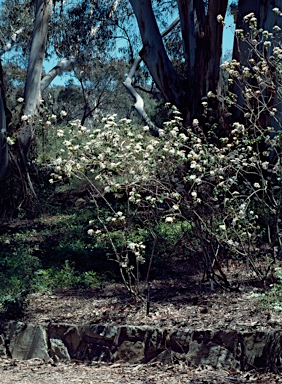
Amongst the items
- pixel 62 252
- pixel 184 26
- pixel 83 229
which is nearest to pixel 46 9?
pixel 184 26

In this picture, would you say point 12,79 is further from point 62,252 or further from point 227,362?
point 227,362

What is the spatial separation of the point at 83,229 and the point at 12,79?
16758 mm

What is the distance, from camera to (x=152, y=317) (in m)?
4.70

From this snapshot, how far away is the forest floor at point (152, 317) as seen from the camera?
4.07 metres

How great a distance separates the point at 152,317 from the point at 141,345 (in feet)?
1.14

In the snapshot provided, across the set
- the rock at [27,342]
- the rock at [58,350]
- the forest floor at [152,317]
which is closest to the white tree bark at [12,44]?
the forest floor at [152,317]

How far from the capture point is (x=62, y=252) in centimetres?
764

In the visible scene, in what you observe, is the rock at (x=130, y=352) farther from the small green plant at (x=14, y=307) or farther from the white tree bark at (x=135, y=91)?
the white tree bark at (x=135, y=91)

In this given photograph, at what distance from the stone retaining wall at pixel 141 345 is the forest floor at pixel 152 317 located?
0.08 meters

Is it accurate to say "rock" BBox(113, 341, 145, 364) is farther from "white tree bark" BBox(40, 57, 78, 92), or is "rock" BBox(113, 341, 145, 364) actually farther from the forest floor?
"white tree bark" BBox(40, 57, 78, 92)

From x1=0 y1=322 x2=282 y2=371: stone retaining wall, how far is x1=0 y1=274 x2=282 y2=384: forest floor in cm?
8

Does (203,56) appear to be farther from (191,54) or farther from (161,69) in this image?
(161,69)

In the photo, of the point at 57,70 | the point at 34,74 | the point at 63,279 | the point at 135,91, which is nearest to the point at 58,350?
the point at 63,279

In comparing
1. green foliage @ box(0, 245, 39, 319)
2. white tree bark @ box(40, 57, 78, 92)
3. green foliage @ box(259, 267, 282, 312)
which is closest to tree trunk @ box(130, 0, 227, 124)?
green foliage @ box(0, 245, 39, 319)
